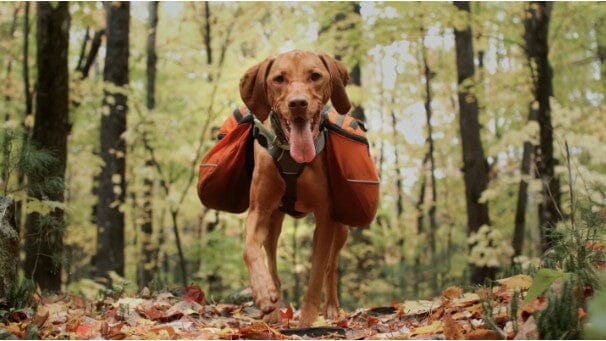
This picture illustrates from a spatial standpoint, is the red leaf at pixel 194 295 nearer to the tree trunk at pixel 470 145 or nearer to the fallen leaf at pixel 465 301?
the fallen leaf at pixel 465 301

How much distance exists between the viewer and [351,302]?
14.2m

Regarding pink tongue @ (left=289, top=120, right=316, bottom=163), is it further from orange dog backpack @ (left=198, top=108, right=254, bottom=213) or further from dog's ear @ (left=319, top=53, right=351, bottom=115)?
orange dog backpack @ (left=198, top=108, right=254, bottom=213)

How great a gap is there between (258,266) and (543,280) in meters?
1.66

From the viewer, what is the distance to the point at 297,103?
3551 mm

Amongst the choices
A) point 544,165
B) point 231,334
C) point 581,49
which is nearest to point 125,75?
point 544,165

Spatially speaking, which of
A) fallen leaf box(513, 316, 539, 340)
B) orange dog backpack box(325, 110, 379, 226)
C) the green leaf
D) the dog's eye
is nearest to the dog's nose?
the dog's eye

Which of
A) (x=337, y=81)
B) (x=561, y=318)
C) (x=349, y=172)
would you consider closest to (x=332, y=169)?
(x=349, y=172)

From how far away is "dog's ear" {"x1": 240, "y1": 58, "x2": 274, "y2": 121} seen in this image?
12.8 ft

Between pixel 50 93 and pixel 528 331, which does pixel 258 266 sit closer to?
pixel 528 331

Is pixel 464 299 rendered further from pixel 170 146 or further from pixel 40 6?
pixel 170 146

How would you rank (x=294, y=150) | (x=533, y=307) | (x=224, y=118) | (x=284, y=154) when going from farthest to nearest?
(x=224, y=118), (x=284, y=154), (x=294, y=150), (x=533, y=307)

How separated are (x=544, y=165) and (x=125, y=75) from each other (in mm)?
7225

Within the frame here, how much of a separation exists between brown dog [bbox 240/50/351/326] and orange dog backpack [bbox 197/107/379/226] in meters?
0.12

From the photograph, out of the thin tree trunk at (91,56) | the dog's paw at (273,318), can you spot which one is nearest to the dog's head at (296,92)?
the dog's paw at (273,318)
